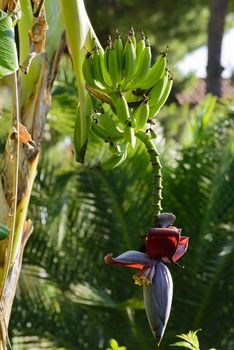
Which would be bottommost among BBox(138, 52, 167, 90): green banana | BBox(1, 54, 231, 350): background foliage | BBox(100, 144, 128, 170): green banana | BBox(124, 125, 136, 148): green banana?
BBox(1, 54, 231, 350): background foliage

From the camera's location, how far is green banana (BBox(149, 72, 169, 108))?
1.39m

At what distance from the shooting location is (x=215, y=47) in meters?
6.00

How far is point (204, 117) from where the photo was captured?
369 cm

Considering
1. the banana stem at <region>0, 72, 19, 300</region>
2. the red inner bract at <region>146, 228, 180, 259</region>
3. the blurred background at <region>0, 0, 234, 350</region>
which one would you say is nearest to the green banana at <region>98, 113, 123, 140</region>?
the banana stem at <region>0, 72, 19, 300</region>

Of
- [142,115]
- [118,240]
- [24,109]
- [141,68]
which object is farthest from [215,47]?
[142,115]

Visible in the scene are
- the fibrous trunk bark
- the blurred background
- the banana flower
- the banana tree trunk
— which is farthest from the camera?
the fibrous trunk bark

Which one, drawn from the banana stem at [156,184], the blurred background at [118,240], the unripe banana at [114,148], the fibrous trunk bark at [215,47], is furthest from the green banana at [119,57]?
the fibrous trunk bark at [215,47]

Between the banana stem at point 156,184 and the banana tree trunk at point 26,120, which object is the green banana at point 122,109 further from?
the banana tree trunk at point 26,120

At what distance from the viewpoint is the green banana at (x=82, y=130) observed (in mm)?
1289

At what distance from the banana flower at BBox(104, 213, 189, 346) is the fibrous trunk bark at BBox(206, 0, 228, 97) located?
4605mm

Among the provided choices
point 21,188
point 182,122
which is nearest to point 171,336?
point 21,188

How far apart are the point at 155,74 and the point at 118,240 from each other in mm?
2317

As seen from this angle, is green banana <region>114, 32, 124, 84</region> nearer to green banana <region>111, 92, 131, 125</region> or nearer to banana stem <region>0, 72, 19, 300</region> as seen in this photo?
green banana <region>111, 92, 131, 125</region>

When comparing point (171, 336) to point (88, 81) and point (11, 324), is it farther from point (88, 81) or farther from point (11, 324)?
point (88, 81)
